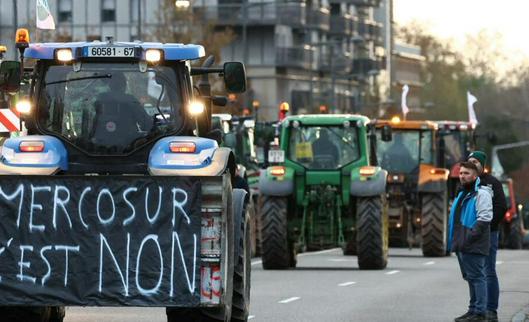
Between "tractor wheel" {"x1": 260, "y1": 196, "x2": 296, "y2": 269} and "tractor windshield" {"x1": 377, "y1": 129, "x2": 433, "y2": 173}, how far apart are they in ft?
32.8

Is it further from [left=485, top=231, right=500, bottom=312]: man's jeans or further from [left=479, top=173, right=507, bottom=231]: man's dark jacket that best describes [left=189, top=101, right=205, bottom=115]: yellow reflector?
[left=485, top=231, right=500, bottom=312]: man's jeans

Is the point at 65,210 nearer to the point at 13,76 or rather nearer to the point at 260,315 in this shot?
the point at 13,76

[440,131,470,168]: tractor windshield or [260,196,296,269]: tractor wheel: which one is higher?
[440,131,470,168]: tractor windshield

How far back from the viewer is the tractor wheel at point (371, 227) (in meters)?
31.3

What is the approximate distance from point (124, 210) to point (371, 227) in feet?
53.5

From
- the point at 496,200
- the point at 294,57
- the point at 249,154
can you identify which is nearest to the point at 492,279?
the point at 496,200

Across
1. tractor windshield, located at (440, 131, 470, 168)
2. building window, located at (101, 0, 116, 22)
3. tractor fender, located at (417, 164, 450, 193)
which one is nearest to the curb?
tractor fender, located at (417, 164, 450, 193)

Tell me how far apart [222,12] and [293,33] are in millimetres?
8025

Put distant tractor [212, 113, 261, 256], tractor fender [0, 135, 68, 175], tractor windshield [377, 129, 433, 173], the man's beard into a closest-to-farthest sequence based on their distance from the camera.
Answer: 1. tractor fender [0, 135, 68, 175]
2. the man's beard
3. distant tractor [212, 113, 261, 256]
4. tractor windshield [377, 129, 433, 173]

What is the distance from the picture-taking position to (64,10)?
305 ft

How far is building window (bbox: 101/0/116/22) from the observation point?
94.9 m

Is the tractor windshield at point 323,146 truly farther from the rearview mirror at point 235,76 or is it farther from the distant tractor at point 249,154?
the rearview mirror at point 235,76

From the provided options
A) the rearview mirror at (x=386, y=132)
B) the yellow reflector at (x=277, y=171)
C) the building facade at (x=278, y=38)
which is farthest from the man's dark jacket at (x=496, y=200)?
the building facade at (x=278, y=38)

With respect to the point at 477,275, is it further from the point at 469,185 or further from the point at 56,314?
the point at 56,314
